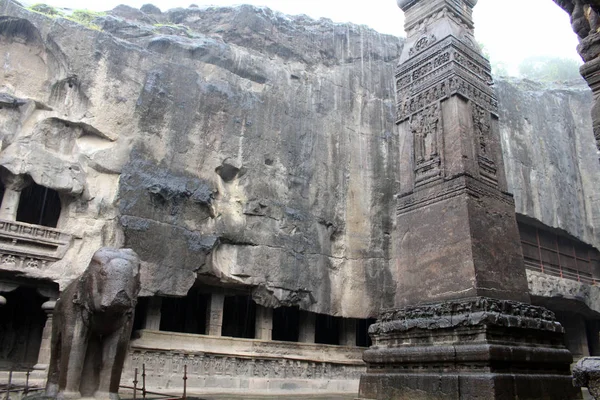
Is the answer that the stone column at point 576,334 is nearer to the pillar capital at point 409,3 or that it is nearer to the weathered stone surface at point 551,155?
the weathered stone surface at point 551,155

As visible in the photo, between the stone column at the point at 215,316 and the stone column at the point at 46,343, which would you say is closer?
the stone column at the point at 46,343

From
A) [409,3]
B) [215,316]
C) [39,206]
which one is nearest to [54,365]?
[409,3]

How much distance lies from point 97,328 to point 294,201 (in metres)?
10.1

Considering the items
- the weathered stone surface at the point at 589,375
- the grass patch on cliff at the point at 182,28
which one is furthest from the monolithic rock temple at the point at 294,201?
the weathered stone surface at the point at 589,375

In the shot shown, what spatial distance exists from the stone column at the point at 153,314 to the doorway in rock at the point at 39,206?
4113 mm

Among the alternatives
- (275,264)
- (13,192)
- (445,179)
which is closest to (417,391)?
(445,179)

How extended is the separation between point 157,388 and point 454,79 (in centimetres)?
918

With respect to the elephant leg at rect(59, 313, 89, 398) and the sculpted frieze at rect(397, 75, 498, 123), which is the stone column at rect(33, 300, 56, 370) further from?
the sculpted frieze at rect(397, 75, 498, 123)

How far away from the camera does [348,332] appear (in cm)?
1541

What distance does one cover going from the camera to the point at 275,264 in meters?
13.7

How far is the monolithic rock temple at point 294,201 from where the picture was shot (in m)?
5.63

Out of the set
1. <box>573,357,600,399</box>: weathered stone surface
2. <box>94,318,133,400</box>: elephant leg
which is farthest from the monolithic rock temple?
<box>94,318,133,400</box>: elephant leg

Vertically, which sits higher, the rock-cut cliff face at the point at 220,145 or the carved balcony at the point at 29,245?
the rock-cut cliff face at the point at 220,145

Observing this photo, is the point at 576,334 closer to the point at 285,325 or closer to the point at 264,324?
the point at 285,325
